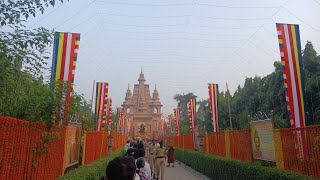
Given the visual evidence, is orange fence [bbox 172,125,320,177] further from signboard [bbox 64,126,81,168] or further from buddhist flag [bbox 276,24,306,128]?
signboard [bbox 64,126,81,168]

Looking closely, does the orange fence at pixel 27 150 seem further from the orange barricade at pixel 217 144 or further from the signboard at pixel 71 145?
A: the orange barricade at pixel 217 144

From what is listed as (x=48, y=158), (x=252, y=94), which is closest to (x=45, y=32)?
(x=48, y=158)

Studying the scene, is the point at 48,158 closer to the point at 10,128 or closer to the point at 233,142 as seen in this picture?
the point at 10,128

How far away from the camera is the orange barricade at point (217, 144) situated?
1177 centimetres

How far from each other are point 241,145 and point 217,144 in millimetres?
3507

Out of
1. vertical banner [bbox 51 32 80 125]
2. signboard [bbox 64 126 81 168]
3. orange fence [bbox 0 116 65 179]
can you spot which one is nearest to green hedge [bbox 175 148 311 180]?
orange fence [bbox 0 116 65 179]

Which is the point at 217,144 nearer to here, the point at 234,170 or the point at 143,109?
the point at 234,170

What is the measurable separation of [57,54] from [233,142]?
6800 mm

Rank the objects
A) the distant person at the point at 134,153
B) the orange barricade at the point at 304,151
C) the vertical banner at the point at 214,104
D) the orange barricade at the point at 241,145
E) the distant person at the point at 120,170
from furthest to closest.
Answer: the vertical banner at the point at 214,104, the orange barricade at the point at 241,145, the distant person at the point at 134,153, the orange barricade at the point at 304,151, the distant person at the point at 120,170

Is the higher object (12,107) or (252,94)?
(252,94)

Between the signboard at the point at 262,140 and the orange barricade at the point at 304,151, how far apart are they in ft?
1.95

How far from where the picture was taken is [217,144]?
1282 centimetres

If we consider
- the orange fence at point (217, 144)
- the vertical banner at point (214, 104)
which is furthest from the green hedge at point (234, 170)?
the vertical banner at point (214, 104)

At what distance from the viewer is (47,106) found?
517 centimetres
